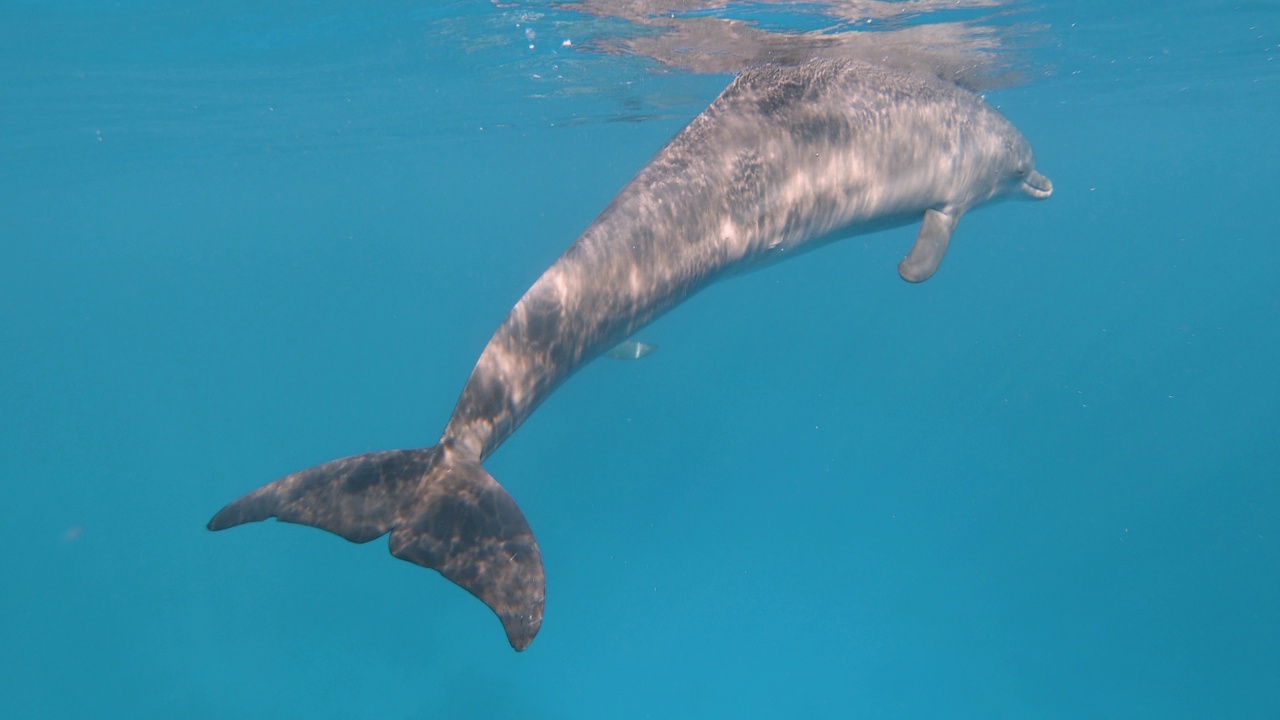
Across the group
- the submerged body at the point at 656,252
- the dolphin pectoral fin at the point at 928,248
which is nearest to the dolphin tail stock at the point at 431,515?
the submerged body at the point at 656,252

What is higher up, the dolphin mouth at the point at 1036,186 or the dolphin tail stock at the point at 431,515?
the dolphin tail stock at the point at 431,515

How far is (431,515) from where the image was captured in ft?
14.8

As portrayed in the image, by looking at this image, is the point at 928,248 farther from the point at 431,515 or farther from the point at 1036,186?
the point at 431,515

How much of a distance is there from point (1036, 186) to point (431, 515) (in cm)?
1036

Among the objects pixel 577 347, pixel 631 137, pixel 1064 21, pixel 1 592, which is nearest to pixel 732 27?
pixel 1064 21

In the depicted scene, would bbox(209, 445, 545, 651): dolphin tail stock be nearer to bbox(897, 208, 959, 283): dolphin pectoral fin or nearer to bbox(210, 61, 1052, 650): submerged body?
bbox(210, 61, 1052, 650): submerged body

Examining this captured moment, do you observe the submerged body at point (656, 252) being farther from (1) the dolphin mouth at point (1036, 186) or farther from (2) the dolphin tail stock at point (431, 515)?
(1) the dolphin mouth at point (1036, 186)

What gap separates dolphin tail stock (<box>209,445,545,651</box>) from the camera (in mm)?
4152

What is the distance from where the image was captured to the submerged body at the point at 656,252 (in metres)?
4.41

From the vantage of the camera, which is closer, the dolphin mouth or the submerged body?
the submerged body

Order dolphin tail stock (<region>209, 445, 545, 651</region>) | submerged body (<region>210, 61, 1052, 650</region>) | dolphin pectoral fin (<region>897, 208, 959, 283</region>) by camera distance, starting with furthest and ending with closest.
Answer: dolphin pectoral fin (<region>897, 208, 959, 283</region>), submerged body (<region>210, 61, 1052, 650</region>), dolphin tail stock (<region>209, 445, 545, 651</region>)

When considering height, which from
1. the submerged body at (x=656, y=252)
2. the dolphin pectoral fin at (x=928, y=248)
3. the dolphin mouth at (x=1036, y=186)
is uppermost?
the submerged body at (x=656, y=252)

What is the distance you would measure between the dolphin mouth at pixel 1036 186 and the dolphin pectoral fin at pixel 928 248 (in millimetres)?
2972

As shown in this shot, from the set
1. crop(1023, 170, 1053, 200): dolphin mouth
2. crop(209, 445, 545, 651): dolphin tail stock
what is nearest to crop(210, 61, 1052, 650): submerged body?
crop(209, 445, 545, 651): dolphin tail stock
